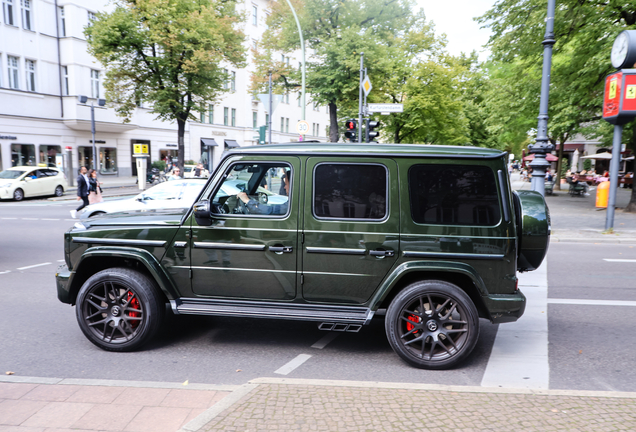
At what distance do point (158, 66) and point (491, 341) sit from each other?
2776 cm

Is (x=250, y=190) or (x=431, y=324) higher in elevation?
(x=250, y=190)

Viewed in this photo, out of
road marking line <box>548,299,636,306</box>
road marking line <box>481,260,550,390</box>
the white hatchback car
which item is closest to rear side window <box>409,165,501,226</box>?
road marking line <box>481,260,550,390</box>

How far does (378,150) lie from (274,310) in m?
1.67

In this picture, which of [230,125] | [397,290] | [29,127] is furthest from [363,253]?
[230,125]

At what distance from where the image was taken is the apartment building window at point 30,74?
104ft

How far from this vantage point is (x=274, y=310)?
4406mm

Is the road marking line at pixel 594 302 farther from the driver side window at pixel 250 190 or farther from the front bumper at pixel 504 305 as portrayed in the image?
the driver side window at pixel 250 190

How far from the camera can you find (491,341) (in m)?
5.04

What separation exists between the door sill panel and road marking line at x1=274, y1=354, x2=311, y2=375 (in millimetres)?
416

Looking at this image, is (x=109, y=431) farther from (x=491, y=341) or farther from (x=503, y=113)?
(x=503, y=113)

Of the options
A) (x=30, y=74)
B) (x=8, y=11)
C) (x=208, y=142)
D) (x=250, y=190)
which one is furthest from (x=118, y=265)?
(x=208, y=142)

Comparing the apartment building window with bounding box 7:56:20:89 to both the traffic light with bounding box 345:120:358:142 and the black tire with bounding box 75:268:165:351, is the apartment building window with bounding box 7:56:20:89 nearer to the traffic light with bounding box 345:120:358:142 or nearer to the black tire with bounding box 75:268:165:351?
the traffic light with bounding box 345:120:358:142

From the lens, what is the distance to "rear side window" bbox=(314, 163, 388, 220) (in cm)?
430

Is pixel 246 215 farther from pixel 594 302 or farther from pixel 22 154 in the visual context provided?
pixel 22 154
